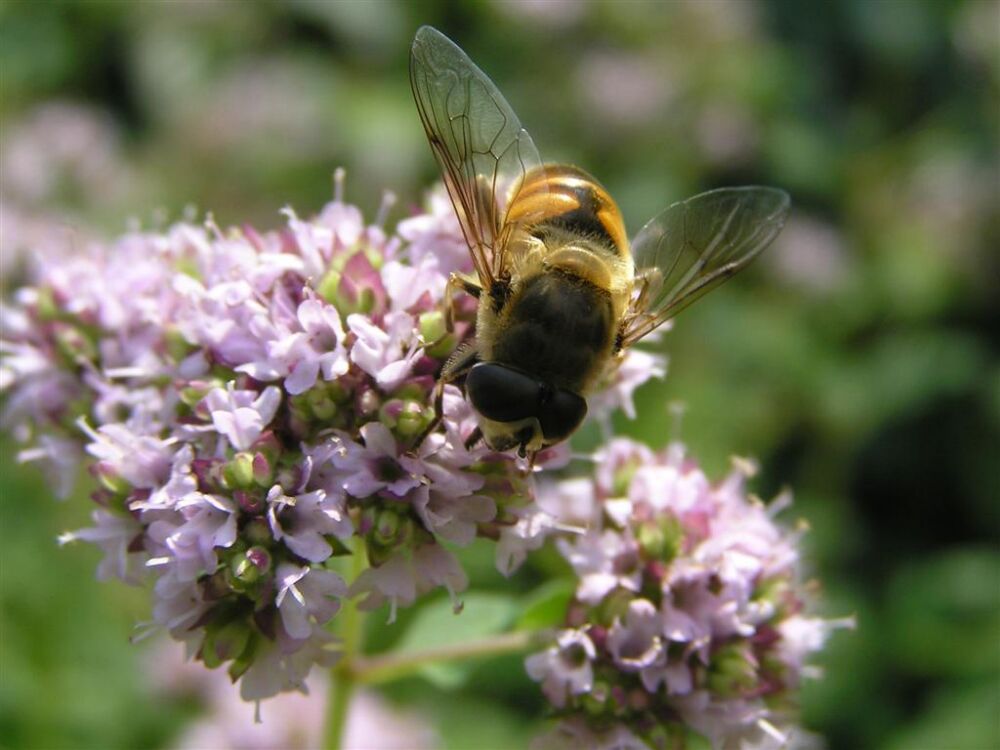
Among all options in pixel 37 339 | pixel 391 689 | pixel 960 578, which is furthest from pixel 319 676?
pixel 960 578

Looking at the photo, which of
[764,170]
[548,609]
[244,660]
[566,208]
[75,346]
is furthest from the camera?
[764,170]

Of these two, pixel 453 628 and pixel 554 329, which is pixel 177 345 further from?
pixel 453 628


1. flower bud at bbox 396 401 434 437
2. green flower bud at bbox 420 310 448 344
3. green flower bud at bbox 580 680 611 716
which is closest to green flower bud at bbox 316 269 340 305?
green flower bud at bbox 420 310 448 344

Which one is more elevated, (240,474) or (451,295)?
(451,295)

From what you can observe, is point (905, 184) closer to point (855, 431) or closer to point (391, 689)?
point (855, 431)

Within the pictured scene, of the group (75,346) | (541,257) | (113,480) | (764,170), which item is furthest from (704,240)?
(764,170)

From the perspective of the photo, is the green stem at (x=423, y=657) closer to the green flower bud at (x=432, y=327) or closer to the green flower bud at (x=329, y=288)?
the green flower bud at (x=432, y=327)

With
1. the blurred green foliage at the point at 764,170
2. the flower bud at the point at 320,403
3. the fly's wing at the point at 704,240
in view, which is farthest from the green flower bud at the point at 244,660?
the blurred green foliage at the point at 764,170
